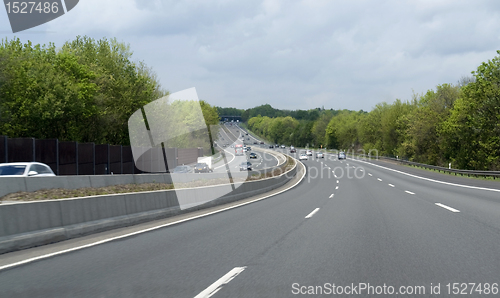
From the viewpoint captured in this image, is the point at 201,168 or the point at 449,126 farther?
the point at 449,126

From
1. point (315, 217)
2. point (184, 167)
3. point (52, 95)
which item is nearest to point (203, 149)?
point (184, 167)

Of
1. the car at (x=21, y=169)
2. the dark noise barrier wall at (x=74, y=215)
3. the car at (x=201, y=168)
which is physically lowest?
the car at (x=201, y=168)

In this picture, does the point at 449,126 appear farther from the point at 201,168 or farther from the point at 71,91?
the point at 71,91

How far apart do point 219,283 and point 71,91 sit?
40.4 m

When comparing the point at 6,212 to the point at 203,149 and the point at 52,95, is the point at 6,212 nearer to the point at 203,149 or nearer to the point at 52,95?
the point at 52,95

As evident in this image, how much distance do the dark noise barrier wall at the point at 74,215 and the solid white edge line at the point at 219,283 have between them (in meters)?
4.24

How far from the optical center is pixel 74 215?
937 cm

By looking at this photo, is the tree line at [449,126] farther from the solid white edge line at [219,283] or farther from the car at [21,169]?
the solid white edge line at [219,283]

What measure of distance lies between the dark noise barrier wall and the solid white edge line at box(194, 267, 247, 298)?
13.9 ft

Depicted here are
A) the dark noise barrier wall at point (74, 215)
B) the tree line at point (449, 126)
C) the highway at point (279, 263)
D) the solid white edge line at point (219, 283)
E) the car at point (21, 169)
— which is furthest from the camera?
the tree line at point (449, 126)

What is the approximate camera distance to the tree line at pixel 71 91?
38688 millimetres

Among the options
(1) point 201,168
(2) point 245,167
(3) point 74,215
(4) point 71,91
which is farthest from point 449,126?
(3) point 74,215

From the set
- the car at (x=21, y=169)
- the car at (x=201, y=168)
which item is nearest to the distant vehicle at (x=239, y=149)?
the car at (x=201, y=168)

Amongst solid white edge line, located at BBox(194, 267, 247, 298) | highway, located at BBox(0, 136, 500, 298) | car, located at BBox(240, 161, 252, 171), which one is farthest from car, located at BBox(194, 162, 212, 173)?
solid white edge line, located at BBox(194, 267, 247, 298)
